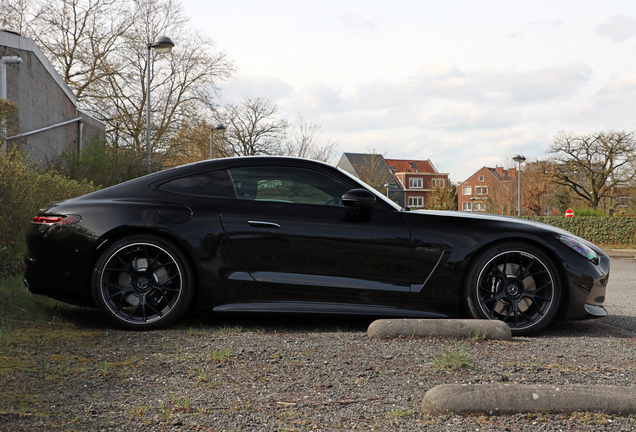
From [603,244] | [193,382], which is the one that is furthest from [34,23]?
[193,382]

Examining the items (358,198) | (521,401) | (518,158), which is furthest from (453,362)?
(518,158)

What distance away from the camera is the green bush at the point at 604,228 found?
81.6 feet

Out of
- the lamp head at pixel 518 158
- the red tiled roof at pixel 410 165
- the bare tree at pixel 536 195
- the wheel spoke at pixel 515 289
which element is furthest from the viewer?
the red tiled roof at pixel 410 165

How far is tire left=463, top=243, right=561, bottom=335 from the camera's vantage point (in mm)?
4281

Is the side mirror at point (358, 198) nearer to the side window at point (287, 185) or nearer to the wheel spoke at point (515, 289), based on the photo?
the side window at point (287, 185)

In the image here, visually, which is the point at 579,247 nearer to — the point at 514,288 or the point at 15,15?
the point at 514,288

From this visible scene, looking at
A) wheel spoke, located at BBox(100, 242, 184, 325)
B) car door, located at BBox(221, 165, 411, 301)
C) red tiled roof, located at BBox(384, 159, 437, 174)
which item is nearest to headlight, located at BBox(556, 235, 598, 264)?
car door, located at BBox(221, 165, 411, 301)

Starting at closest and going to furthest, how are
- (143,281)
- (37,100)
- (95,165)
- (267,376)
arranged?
(267,376) < (143,281) < (95,165) < (37,100)

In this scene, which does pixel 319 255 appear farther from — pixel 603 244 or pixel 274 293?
pixel 603 244

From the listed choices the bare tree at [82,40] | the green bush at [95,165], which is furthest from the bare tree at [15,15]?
the green bush at [95,165]

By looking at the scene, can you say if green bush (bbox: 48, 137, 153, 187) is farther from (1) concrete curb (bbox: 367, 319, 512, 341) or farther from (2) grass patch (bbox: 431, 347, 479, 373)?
(2) grass patch (bbox: 431, 347, 479, 373)

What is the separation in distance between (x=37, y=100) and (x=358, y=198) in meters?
15.2

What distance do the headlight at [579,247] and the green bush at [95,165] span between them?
34.9ft

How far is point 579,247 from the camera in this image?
440 centimetres
